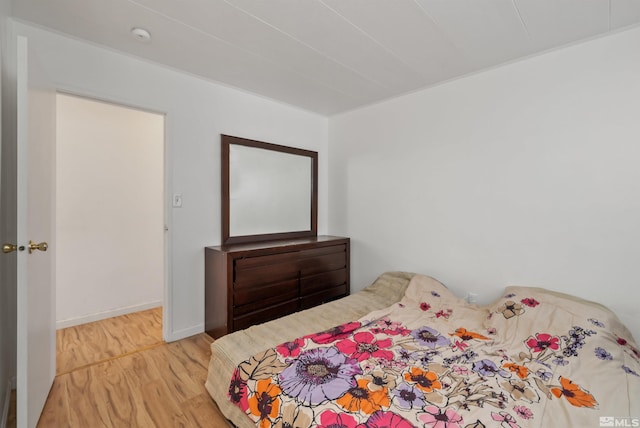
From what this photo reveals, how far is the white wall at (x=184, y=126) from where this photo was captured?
214cm

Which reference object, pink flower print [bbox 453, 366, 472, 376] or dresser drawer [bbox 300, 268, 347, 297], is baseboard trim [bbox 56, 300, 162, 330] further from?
pink flower print [bbox 453, 366, 472, 376]

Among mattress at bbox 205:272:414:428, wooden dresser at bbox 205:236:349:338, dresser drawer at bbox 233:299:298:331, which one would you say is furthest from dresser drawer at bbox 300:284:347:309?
mattress at bbox 205:272:414:428

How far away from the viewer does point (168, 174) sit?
8.28ft

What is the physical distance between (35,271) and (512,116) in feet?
10.9

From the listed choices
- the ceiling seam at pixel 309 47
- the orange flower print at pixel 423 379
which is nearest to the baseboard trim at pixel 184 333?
the orange flower print at pixel 423 379

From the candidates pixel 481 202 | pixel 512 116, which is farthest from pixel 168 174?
pixel 512 116

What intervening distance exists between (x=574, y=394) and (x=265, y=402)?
56.5 inches

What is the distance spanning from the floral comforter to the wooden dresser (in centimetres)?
92

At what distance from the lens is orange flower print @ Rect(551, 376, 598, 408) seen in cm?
127

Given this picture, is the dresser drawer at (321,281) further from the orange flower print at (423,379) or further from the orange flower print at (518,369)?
the orange flower print at (518,369)

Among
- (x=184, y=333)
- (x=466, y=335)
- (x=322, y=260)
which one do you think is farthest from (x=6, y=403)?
(x=466, y=335)

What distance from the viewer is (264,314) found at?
8.82 feet

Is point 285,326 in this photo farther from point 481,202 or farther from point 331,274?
point 481,202

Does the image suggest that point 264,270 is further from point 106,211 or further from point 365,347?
point 106,211
